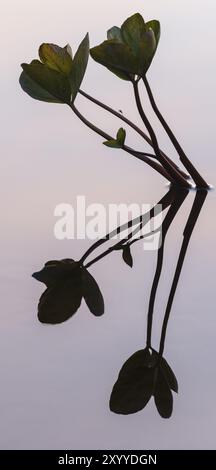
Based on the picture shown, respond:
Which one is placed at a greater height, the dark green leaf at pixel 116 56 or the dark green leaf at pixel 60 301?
the dark green leaf at pixel 116 56

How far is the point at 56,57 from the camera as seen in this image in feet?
Answer: 3.74

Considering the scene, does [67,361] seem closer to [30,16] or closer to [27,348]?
[27,348]

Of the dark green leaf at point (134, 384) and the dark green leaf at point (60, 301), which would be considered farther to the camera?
the dark green leaf at point (60, 301)

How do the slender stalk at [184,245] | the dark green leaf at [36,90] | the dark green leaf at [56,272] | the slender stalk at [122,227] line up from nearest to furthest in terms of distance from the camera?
the slender stalk at [184,245] < the dark green leaf at [56,272] < the slender stalk at [122,227] < the dark green leaf at [36,90]

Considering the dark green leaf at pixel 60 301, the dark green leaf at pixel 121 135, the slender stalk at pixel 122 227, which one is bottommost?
the dark green leaf at pixel 60 301

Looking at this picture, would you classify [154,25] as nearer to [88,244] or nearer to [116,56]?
[116,56]

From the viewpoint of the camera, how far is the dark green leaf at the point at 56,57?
44.6 inches

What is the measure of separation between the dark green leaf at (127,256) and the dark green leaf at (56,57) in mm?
285

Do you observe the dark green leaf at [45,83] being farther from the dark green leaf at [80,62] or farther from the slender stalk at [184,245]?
the slender stalk at [184,245]

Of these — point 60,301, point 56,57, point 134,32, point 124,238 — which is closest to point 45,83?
point 56,57

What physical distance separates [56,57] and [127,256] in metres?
0.32

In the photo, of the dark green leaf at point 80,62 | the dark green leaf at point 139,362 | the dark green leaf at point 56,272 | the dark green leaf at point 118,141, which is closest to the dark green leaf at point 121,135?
the dark green leaf at point 118,141

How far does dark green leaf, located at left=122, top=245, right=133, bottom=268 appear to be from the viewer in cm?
111

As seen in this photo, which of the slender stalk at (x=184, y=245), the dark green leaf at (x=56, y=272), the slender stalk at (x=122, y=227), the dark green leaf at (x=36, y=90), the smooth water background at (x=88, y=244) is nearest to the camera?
the smooth water background at (x=88, y=244)
